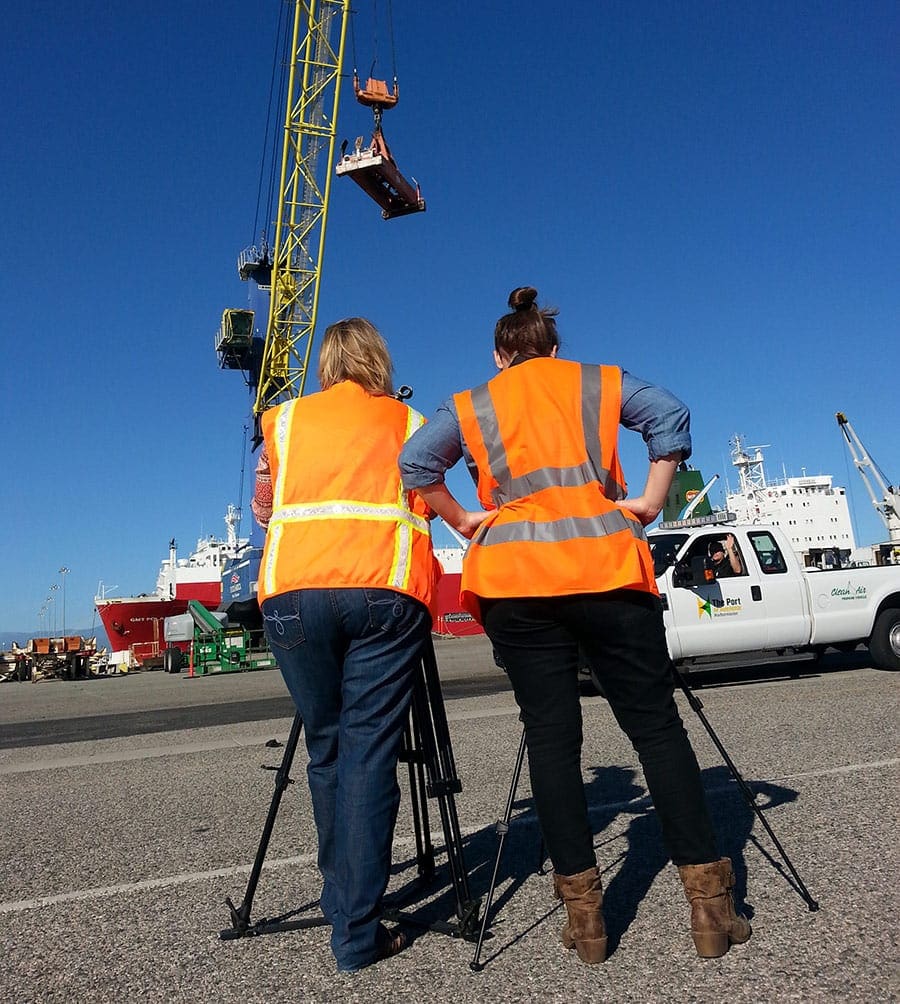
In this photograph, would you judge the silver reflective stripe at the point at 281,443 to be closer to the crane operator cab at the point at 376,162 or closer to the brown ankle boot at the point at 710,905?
the brown ankle boot at the point at 710,905

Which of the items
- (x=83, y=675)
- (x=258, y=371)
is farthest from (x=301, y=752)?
(x=258, y=371)

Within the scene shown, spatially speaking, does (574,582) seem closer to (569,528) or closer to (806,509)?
(569,528)

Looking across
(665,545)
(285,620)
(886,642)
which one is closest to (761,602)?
(665,545)

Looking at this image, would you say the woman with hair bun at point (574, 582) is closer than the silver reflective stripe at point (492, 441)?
Yes

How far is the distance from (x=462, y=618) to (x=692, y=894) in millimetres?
31523

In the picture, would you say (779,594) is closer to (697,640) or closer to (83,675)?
(697,640)

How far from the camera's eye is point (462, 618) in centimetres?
3353

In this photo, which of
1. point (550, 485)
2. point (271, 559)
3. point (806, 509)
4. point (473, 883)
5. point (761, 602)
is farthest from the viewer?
point (806, 509)

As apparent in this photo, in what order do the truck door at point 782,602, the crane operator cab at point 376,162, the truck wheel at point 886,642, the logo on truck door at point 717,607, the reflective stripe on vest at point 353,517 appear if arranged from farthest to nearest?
the crane operator cab at point 376,162
the truck wheel at point 886,642
the truck door at point 782,602
the logo on truck door at point 717,607
the reflective stripe on vest at point 353,517

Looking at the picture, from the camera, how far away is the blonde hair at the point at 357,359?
279 centimetres

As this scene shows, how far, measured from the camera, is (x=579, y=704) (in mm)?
2314

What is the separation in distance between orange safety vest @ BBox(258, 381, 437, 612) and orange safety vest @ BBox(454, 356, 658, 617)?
24cm

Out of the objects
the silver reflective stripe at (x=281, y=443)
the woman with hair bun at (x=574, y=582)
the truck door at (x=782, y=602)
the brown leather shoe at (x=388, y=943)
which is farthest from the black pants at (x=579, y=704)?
the truck door at (x=782, y=602)

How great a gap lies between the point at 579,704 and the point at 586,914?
593 mm
